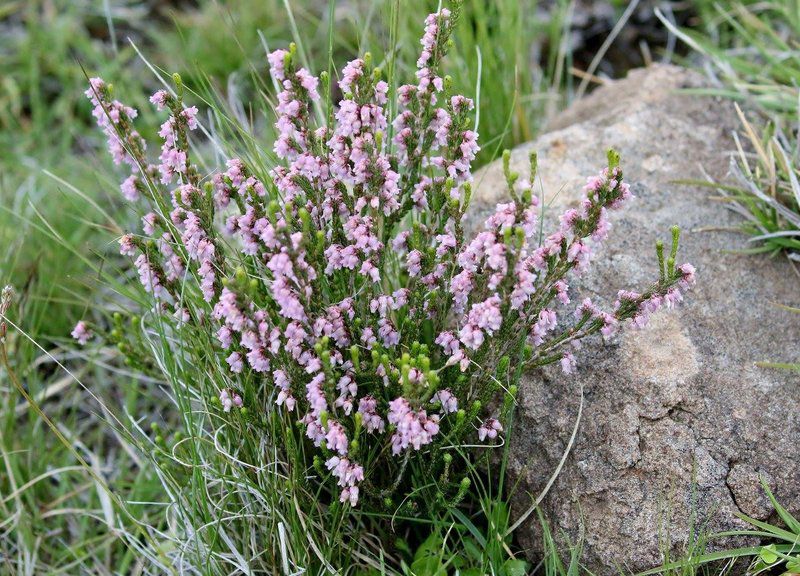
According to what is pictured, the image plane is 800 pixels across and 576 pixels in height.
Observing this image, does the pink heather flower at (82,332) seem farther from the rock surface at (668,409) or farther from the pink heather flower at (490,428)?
the rock surface at (668,409)

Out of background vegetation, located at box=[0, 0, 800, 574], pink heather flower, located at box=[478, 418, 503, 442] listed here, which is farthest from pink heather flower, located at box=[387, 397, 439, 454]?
background vegetation, located at box=[0, 0, 800, 574]

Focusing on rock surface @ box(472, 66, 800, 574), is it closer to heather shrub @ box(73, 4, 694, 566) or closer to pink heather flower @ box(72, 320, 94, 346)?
heather shrub @ box(73, 4, 694, 566)

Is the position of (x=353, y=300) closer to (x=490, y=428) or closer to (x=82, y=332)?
(x=490, y=428)

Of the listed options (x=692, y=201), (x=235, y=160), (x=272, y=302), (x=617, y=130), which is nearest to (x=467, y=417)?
(x=272, y=302)

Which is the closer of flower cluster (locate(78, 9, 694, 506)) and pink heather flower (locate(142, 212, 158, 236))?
flower cluster (locate(78, 9, 694, 506))

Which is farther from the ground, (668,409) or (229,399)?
(229,399)

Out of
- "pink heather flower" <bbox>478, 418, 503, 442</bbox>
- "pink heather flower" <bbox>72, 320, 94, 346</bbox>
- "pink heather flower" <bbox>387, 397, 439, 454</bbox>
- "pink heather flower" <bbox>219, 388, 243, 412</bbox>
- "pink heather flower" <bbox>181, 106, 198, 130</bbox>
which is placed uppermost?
"pink heather flower" <bbox>181, 106, 198, 130</bbox>

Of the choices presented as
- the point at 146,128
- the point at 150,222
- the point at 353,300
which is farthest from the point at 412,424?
the point at 146,128

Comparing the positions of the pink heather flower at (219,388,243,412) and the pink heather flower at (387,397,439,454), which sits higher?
the pink heather flower at (387,397,439,454)
